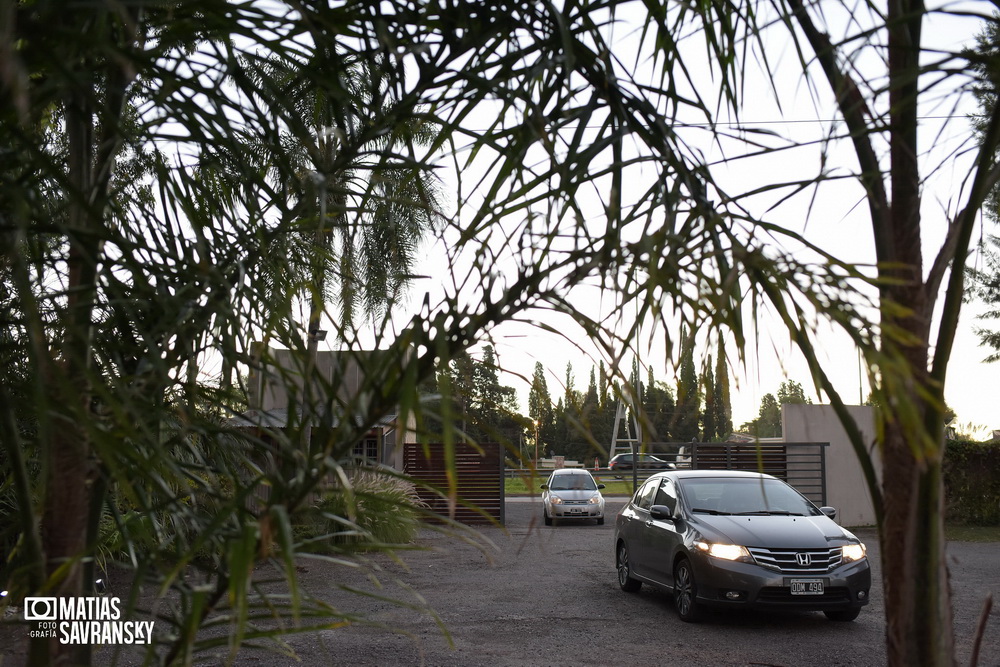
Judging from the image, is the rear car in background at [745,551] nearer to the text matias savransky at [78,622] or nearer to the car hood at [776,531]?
the car hood at [776,531]

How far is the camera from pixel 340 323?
5.36ft

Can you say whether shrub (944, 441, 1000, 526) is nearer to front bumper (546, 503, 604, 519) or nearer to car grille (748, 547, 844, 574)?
front bumper (546, 503, 604, 519)

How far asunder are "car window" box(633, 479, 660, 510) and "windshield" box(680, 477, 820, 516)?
80 cm

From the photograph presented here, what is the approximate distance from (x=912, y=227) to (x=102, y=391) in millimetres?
1658

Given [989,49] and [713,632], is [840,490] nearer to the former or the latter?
[713,632]

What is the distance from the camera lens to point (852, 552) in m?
9.17

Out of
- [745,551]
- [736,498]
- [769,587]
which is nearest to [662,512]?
[736,498]

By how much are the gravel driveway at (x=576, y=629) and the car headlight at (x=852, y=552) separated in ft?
2.40

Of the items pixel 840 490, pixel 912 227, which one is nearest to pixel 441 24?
pixel 912 227

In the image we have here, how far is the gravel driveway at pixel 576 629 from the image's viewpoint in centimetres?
760

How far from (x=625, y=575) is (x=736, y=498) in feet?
7.19

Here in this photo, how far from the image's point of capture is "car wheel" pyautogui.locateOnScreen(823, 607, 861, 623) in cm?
935

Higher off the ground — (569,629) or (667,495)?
(667,495)

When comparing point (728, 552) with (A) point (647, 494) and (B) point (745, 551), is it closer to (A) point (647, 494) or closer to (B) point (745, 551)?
(B) point (745, 551)
